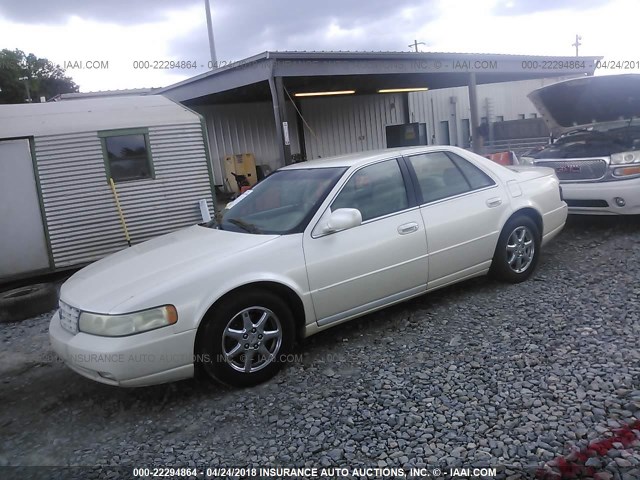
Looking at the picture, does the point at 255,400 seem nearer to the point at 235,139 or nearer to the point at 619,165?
the point at 619,165

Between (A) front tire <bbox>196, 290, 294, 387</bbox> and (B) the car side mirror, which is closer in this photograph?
(A) front tire <bbox>196, 290, 294, 387</bbox>

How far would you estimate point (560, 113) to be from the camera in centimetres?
825

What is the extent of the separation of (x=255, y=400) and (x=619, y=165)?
5459mm

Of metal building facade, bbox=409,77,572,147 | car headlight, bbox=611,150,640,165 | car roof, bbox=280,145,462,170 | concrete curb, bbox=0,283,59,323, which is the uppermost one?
metal building facade, bbox=409,77,572,147

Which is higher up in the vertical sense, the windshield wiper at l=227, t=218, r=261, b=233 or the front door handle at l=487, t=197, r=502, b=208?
the windshield wiper at l=227, t=218, r=261, b=233

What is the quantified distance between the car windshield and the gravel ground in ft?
3.39

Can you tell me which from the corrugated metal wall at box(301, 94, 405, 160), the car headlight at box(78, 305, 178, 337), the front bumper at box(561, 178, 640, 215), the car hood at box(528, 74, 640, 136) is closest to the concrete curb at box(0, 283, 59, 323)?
the car headlight at box(78, 305, 178, 337)

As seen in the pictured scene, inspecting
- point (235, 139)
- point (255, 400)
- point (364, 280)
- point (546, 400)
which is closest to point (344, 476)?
point (255, 400)

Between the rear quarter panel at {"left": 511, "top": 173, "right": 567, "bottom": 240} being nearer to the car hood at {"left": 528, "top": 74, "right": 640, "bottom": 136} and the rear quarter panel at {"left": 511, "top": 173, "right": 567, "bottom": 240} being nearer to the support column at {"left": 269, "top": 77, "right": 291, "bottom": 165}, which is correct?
the car hood at {"left": 528, "top": 74, "right": 640, "bottom": 136}

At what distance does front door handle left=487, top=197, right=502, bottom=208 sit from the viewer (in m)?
4.92

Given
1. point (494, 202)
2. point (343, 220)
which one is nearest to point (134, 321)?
point (343, 220)

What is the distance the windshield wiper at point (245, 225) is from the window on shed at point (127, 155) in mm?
4316

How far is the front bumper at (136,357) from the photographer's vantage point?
325cm

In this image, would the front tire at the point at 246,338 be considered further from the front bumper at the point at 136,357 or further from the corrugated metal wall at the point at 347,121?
the corrugated metal wall at the point at 347,121
